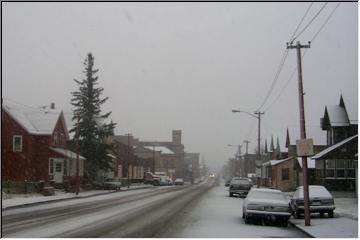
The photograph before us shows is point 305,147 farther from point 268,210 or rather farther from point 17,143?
point 17,143

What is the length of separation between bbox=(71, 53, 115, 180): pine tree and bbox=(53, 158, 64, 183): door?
11.4 ft

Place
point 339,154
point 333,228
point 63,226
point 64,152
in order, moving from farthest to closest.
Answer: point 64,152 < point 339,154 < point 333,228 < point 63,226

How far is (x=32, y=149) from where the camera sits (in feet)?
198

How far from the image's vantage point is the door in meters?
61.9

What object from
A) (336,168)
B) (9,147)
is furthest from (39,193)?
(336,168)

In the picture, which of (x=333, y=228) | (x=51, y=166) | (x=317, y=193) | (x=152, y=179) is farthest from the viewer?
Result: (x=152, y=179)

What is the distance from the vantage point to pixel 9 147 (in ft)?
195

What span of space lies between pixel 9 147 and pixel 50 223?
128ft

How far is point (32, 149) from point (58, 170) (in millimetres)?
3764

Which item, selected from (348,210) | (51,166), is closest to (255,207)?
(348,210)

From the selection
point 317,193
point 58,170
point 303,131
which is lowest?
point 317,193

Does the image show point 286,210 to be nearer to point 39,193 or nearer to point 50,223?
point 50,223

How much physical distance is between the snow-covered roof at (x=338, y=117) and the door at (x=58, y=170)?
89.4ft

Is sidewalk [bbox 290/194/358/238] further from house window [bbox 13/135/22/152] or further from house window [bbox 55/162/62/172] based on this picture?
house window [bbox 55/162/62/172]
